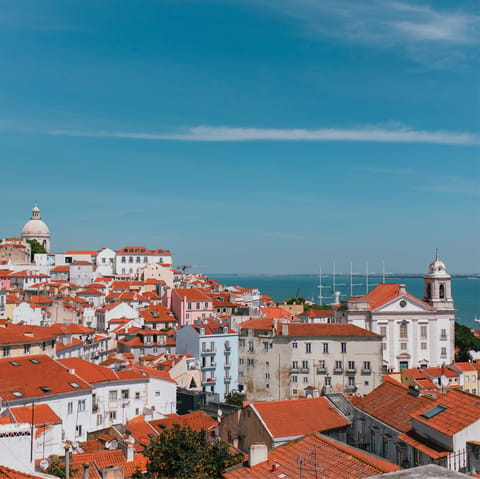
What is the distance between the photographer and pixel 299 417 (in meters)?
16.9

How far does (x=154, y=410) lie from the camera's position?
29484 millimetres

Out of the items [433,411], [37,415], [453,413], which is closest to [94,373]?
[37,415]

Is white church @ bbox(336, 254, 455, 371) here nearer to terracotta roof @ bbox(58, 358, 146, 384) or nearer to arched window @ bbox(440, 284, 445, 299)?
arched window @ bbox(440, 284, 445, 299)

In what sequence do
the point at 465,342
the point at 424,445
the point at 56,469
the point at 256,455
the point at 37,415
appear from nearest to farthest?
the point at 424,445, the point at 256,455, the point at 56,469, the point at 37,415, the point at 465,342

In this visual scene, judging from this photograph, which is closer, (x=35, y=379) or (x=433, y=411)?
(x=433, y=411)

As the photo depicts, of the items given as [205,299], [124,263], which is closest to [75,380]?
[205,299]

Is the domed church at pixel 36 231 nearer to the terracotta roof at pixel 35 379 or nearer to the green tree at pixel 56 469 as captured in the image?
the terracotta roof at pixel 35 379

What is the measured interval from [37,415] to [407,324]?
3088 cm

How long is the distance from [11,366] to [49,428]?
25.3 ft

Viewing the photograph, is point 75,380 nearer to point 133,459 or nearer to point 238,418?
point 133,459

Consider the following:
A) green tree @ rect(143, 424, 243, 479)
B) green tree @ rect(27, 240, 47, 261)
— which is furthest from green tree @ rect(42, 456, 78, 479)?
green tree @ rect(27, 240, 47, 261)

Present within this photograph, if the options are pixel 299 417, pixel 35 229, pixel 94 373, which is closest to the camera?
pixel 299 417

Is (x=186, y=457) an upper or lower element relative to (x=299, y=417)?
lower

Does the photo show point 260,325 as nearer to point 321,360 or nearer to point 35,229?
A: point 321,360
